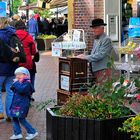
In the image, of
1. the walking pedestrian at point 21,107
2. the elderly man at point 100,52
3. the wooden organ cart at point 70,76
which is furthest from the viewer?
the wooden organ cart at point 70,76

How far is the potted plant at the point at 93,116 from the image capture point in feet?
16.1

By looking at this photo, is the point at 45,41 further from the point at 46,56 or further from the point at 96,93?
the point at 96,93

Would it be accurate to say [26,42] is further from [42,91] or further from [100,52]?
[42,91]

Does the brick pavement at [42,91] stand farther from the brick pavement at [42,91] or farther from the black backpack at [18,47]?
the black backpack at [18,47]

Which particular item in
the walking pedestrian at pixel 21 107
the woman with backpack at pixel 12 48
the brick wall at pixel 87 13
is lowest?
the walking pedestrian at pixel 21 107

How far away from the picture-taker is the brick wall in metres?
10.7

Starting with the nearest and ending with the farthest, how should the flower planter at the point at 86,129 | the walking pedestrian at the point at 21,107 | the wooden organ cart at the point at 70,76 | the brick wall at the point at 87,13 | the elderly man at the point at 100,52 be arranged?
1. the flower planter at the point at 86,129
2. the walking pedestrian at the point at 21,107
3. the elderly man at the point at 100,52
4. the wooden organ cart at the point at 70,76
5. the brick wall at the point at 87,13

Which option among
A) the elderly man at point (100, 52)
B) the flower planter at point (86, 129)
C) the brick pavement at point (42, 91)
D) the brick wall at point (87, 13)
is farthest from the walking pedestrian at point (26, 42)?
the flower planter at point (86, 129)

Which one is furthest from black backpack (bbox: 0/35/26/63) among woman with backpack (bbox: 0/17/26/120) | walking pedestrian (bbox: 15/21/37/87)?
walking pedestrian (bbox: 15/21/37/87)

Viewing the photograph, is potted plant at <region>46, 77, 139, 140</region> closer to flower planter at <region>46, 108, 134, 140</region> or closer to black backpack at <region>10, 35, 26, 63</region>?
flower planter at <region>46, 108, 134, 140</region>

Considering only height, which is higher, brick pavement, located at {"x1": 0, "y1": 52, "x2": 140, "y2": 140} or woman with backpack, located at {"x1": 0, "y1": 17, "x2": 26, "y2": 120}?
woman with backpack, located at {"x1": 0, "y1": 17, "x2": 26, "y2": 120}

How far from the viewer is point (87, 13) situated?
10844 mm

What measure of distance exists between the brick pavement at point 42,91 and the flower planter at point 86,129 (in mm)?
1532

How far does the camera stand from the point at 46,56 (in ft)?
69.8
